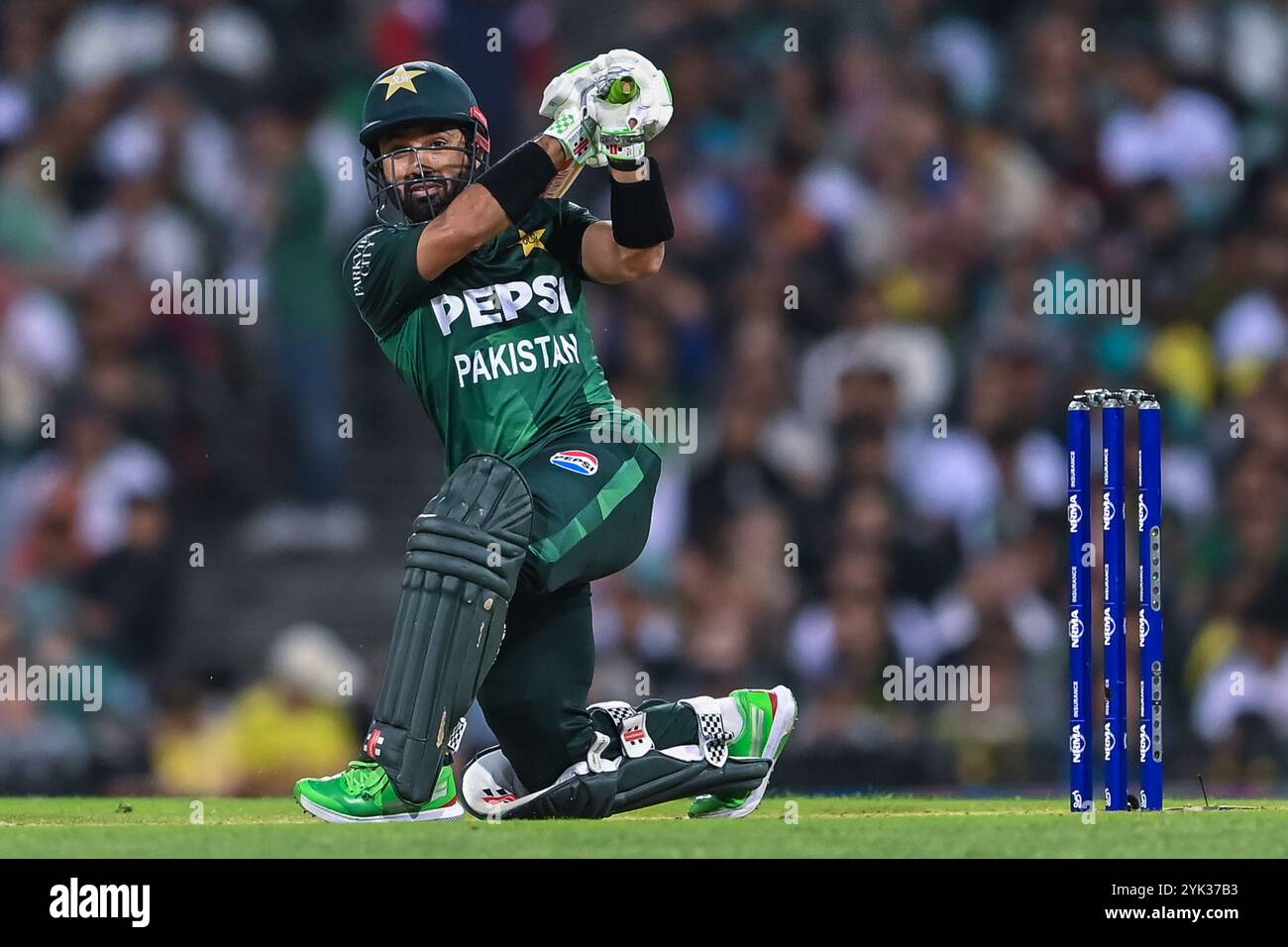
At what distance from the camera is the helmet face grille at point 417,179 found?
18.5 feet

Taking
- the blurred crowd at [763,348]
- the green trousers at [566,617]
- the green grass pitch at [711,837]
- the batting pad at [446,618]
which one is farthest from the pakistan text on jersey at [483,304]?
the blurred crowd at [763,348]

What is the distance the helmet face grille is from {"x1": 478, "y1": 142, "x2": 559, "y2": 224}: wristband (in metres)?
0.28

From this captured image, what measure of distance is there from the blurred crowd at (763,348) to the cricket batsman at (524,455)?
2.95m

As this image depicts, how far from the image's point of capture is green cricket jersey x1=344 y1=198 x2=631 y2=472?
551 centimetres

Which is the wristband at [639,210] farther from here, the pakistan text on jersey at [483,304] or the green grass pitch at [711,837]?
the green grass pitch at [711,837]

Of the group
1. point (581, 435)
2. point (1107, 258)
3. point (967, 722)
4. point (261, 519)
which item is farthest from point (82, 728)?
point (1107, 258)

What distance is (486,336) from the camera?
18.1 ft

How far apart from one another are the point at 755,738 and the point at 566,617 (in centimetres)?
62

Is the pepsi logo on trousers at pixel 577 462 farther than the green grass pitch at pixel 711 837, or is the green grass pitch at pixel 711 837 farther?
the pepsi logo on trousers at pixel 577 462

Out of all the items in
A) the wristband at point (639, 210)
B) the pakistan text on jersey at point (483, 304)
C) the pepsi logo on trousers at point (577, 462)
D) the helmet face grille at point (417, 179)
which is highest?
the helmet face grille at point (417, 179)

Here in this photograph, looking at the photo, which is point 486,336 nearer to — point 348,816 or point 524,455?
point 524,455

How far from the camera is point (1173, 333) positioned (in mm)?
10078

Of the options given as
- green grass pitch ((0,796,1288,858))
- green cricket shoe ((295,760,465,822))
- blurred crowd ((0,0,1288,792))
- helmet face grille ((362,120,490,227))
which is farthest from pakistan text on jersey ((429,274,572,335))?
blurred crowd ((0,0,1288,792))

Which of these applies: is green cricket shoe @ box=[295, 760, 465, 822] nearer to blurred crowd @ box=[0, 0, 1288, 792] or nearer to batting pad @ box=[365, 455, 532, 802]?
batting pad @ box=[365, 455, 532, 802]
